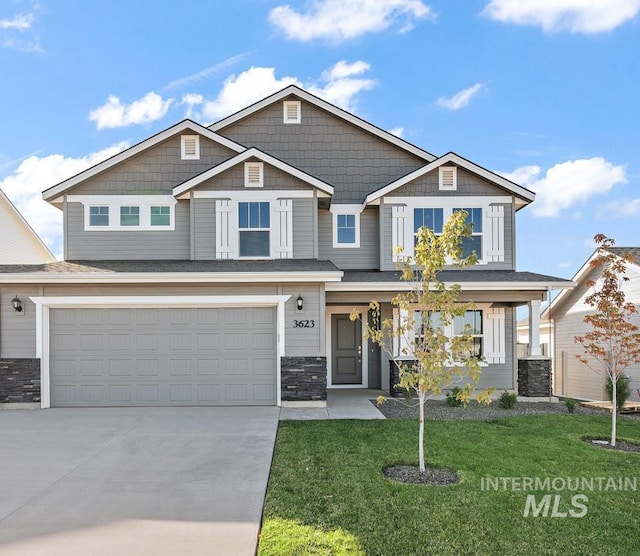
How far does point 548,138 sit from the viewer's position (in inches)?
762

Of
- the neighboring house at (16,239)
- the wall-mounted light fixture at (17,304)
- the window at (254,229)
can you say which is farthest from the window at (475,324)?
the neighboring house at (16,239)

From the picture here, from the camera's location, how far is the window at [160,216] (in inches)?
499

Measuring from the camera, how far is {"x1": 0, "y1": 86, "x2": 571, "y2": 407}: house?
10.6 metres

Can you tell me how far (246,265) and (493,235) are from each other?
6.46 metres

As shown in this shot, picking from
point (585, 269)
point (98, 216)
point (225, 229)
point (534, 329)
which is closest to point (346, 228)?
point (225, 229)

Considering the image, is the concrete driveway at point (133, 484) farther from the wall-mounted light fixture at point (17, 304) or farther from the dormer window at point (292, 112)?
the dormer window at point (292, 112)

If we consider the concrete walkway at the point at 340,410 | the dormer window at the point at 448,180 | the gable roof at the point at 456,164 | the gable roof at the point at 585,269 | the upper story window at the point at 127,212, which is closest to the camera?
the concrete walkway at the point at 340,410

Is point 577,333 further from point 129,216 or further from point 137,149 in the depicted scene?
point 137,149

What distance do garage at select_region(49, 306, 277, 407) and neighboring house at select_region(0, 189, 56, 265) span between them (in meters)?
11.0

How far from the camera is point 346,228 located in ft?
44.7

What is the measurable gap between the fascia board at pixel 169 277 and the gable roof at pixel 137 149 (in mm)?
2967

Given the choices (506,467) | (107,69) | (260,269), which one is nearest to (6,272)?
(260,269)

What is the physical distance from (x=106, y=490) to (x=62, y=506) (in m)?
0.52

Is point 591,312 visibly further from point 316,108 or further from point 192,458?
point 192,458
